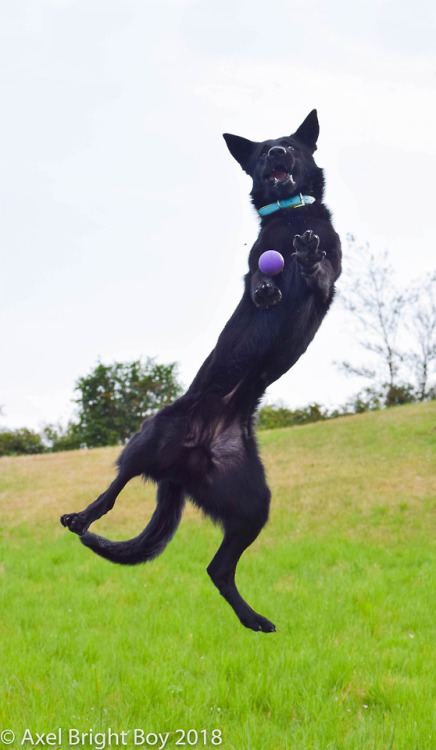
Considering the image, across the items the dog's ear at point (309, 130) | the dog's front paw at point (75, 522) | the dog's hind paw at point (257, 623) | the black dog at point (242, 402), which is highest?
the dog's ear at point (309, 130)

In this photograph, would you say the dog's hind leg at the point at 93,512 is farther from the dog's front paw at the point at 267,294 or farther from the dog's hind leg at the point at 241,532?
the dog's front paw at the point at 267,294

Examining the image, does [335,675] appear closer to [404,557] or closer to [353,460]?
[404,557]

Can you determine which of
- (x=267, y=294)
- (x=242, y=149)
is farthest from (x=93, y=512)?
(x=242, y=149)

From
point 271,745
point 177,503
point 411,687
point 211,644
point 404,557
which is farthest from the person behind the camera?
point 404,557

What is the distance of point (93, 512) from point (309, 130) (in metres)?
1.88

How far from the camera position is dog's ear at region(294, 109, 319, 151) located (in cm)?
275

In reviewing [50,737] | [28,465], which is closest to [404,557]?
[50,737]

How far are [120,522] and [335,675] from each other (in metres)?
9.60

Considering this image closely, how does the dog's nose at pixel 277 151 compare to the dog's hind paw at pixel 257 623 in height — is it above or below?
above

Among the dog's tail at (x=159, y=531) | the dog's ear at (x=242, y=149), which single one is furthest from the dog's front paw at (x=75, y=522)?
the dog's ear at (x=242, y=149)

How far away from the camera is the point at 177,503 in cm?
266

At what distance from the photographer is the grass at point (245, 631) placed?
629cm

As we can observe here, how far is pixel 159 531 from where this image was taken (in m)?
2.63

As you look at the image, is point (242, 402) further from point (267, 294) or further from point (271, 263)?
point (271, 263)
